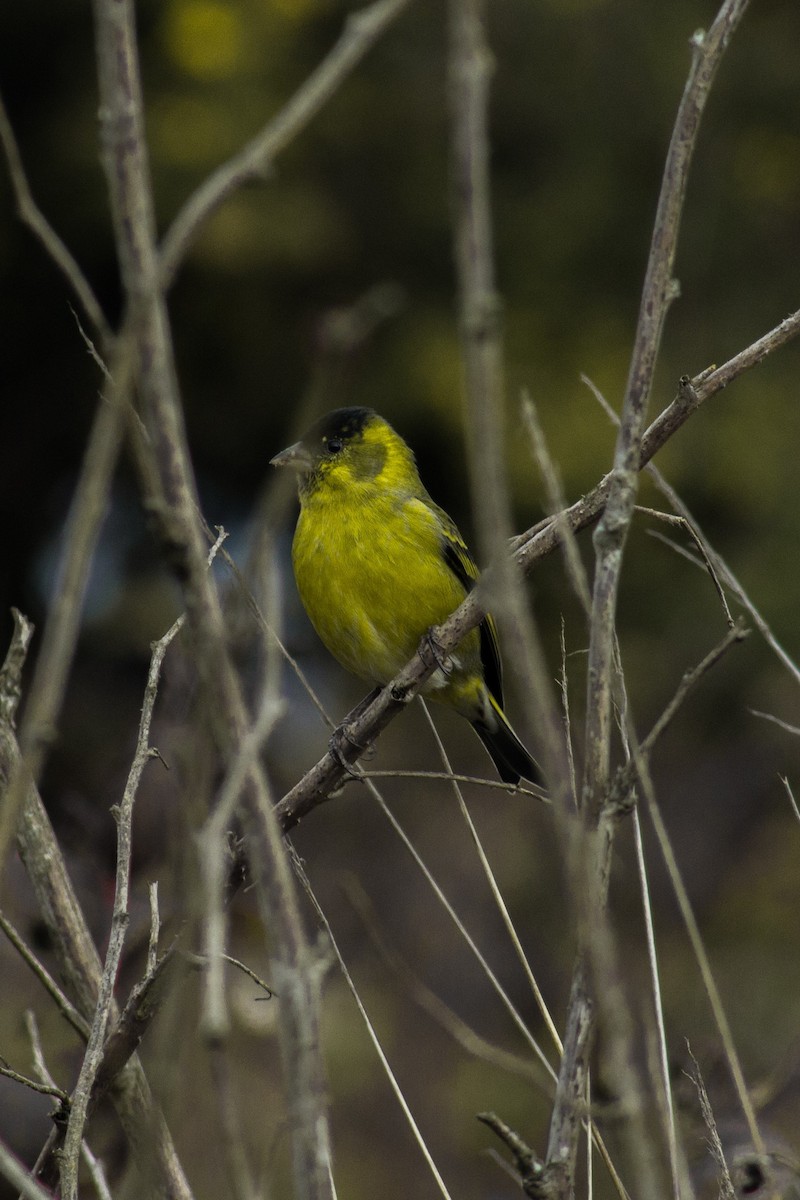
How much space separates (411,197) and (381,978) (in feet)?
24.7

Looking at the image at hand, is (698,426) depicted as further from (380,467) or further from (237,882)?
(237,882)

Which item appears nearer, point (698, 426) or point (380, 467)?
point (380, 467)

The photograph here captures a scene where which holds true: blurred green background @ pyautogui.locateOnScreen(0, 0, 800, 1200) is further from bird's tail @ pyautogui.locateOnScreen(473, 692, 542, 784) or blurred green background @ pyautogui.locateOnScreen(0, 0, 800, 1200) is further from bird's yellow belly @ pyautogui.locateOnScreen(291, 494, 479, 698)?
bird's yellow belly @ pyautogui.locateOnScreen(291, 494, 479, 698)

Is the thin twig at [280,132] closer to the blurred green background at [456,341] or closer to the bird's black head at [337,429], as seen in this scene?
the bird's black head at [337,429]

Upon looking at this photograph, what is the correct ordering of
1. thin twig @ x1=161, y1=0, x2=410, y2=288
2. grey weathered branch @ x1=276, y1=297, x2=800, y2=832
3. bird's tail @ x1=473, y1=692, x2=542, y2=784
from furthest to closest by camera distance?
bird's tail @ x1=473, y1=692, x2=542, y2=784 → grey weathered branch @ x1=276, y1=297, x2=800, y2=832 → thin twig @ x1=161, y1=0, x2=410, y2=288

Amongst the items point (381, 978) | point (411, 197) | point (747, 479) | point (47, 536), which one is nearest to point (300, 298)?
point (411, 197)

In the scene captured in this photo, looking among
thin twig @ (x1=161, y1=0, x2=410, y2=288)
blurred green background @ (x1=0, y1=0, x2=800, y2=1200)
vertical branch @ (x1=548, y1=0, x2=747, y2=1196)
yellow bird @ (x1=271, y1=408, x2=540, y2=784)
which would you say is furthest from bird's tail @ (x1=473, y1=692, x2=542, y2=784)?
blurred green background @ (x1=0, y1=0, x2=800, y2=1200)

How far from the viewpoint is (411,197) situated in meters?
13.2

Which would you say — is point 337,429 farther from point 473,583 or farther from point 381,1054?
point 381,1054

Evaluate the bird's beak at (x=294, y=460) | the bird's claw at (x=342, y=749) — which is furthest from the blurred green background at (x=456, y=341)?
the bird's beak at (x=294, y=460)

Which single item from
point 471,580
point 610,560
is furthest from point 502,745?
point 610,560

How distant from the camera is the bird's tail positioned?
4977 millimetres

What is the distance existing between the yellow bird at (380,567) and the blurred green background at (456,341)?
21.1ft

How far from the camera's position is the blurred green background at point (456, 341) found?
1210 cm
